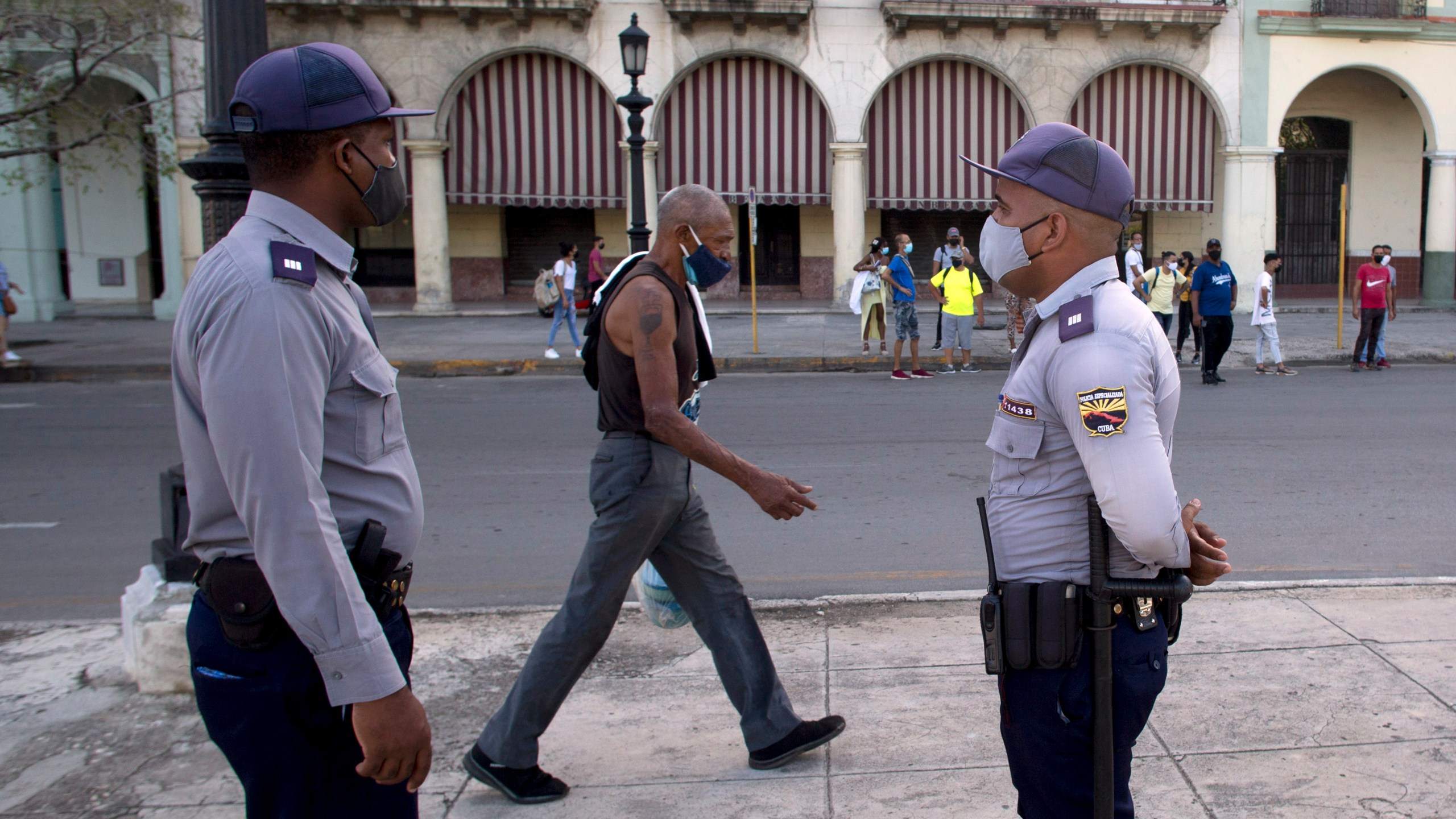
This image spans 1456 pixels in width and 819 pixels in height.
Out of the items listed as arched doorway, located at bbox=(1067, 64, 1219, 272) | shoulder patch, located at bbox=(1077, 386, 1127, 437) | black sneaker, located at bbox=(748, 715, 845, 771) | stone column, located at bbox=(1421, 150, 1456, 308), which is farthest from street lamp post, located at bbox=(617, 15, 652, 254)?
stone column, located at bbox=(1421, 150, 1456, 308)

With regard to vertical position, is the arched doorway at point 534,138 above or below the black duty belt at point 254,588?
above

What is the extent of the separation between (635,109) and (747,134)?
347 inches

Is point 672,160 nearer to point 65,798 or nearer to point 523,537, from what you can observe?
point 523,537

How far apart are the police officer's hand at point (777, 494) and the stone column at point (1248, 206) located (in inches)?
875

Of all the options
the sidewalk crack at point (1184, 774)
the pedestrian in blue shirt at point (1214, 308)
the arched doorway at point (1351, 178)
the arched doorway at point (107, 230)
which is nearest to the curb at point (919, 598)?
the sidewalk crack at point (1184, 774)

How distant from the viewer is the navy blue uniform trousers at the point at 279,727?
78.4 inches

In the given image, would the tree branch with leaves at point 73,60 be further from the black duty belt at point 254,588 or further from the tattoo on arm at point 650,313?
the black duty belt at point 254,588

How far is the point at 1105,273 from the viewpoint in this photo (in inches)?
88.4

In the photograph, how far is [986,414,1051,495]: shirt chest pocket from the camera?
221 cm

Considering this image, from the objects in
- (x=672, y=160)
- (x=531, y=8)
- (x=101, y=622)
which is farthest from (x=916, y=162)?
(x=101, y=622)

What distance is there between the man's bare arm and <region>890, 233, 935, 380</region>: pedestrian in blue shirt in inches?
431

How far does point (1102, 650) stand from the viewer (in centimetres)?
216

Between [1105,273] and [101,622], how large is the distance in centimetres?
473

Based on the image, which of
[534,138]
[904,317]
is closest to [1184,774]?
[904,317]
